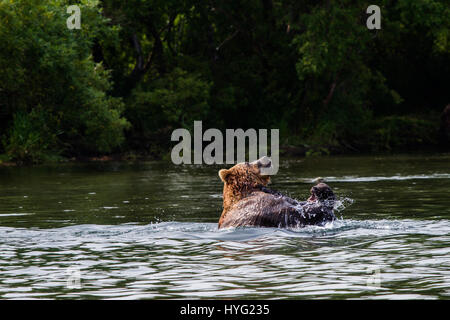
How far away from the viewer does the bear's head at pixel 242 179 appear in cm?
1325

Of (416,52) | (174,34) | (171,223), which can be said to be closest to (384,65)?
(416,52)

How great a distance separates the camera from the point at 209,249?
453 inches

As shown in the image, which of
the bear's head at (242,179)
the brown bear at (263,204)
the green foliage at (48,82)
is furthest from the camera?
the green foliage at (48,82)

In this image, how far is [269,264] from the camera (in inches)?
396

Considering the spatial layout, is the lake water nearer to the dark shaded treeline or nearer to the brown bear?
the brown bear

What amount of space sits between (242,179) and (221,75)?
1537 inches

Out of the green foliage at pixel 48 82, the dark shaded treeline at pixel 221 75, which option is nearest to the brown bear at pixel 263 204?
the green foliage at pixel 48 82

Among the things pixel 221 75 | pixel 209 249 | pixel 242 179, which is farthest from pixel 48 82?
pixel 209 249

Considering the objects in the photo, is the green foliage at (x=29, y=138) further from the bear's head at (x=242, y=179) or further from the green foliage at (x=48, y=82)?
the bear's head at (x=242, y=179)

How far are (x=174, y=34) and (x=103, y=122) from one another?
15.9 m

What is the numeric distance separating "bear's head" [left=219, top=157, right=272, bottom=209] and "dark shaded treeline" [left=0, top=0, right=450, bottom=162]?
85.0ft

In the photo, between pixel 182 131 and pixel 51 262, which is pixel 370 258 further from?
pixel 182 131

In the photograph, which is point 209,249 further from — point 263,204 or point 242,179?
point 242,179
